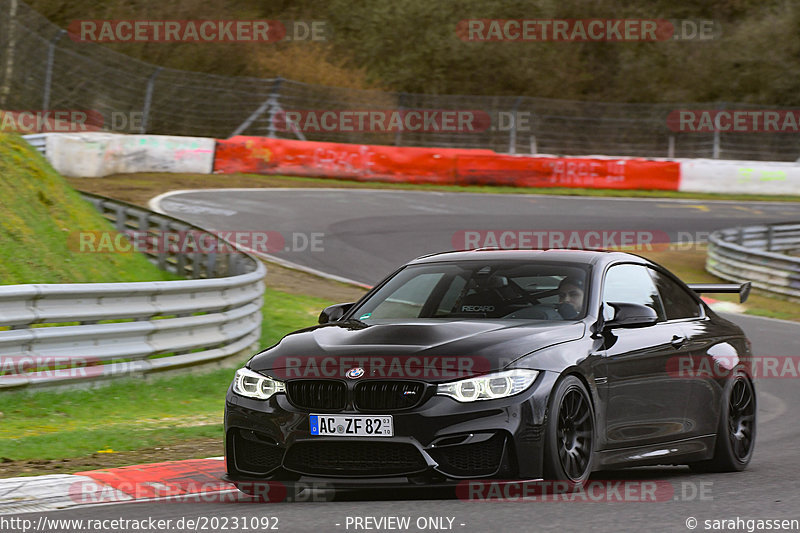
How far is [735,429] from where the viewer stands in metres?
8.19

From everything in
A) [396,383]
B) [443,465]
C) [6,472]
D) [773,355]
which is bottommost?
[773,355]

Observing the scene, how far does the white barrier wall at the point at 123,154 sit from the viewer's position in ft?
88.8

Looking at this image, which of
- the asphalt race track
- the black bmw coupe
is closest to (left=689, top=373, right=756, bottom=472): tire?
the black bmw coupe

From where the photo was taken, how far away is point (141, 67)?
32.0 metres

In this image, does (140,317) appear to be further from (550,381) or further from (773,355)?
(773,355)

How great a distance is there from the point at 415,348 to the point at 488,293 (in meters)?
1.20

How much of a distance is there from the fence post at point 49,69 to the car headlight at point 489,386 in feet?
87.8

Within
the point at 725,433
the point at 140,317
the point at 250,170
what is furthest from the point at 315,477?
the point at 250,170

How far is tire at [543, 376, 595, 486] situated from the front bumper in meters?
0.07

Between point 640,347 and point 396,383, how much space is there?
1.88 m

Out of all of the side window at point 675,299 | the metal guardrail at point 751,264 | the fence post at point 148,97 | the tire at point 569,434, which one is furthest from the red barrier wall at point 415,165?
the tire at point 569,434

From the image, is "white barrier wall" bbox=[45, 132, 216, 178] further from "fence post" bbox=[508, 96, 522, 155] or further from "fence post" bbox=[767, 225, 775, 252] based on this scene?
"fence post" bbox=[767, 225, 775, 252]

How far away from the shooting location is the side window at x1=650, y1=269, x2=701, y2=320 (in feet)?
26.1

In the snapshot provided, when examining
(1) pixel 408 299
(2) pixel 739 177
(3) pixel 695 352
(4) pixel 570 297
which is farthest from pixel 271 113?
(4) pixel 570 297
